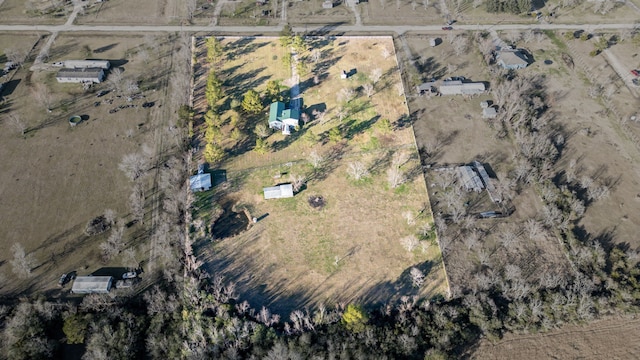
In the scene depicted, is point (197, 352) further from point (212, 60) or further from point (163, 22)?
point (163, 22)

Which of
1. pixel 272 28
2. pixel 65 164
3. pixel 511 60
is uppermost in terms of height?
pixel 272 28

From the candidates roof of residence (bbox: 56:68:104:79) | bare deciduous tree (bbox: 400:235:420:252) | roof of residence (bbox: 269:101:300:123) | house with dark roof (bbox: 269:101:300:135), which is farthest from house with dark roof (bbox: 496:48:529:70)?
roof of residence (bbox: 56:68:104:79)

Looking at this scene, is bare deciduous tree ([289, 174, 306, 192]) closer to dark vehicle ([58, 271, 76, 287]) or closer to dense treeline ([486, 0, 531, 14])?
dark vehicle ([58, 271, 76, 287])

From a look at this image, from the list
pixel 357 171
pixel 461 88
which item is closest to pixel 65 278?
pixel 357 171

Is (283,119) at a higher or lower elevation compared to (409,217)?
higher

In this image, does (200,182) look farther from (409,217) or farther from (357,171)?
(409,217)

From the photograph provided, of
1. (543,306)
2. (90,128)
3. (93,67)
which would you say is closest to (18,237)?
(90,128)

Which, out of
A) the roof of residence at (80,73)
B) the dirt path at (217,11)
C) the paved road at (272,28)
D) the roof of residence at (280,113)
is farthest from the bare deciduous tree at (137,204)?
the dirt path at (217,11)
